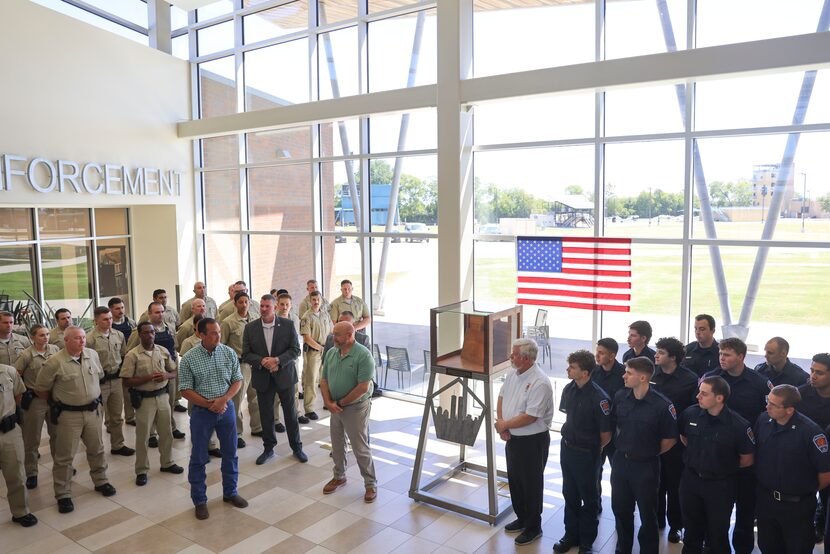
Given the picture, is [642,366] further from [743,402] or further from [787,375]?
[787,375]

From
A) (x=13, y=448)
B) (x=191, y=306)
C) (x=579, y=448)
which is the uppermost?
(x=191, y=306)

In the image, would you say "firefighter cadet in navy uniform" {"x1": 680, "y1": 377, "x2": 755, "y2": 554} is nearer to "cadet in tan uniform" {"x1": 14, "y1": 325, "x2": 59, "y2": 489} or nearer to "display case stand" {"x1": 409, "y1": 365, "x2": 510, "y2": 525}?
"display case stand" {"x1": 409, "y1": 365, "x2": 510, "y2": 525}

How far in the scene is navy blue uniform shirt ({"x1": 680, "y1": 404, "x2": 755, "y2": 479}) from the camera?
13.7 ft

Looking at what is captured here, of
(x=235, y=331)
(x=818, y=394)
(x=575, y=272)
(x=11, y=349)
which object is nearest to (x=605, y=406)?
(x=818, y=394)

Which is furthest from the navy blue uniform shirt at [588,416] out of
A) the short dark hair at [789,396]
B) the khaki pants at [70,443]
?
the khaki pants at [70,443]

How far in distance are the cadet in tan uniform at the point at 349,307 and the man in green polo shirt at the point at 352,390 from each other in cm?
273

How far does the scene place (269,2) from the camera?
1004 cm

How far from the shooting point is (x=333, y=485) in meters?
5.88

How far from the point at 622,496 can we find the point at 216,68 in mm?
9605

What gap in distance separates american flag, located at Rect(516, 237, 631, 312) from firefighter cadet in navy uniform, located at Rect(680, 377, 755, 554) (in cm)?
276

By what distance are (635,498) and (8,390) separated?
16.6 ft

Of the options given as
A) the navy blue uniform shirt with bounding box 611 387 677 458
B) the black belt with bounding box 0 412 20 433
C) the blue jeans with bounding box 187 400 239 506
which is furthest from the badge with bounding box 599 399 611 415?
the black belt with bounding box 0 412 20 433

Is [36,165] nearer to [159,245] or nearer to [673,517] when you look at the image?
[159,245]

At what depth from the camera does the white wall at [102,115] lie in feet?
→ 26.6
